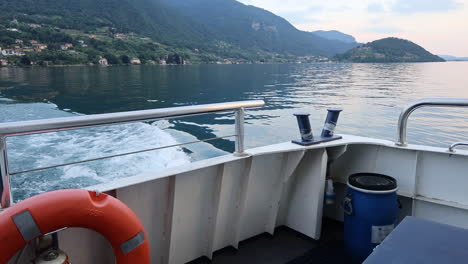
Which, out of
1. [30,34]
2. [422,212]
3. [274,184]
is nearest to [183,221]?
[274,184]

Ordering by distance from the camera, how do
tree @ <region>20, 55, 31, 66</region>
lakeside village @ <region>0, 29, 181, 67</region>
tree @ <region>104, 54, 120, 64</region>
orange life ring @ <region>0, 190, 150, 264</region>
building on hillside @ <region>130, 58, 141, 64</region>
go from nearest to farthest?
1. orange life ring @ <region>0, 190, 150, 264</region>
2. lakeside village @ <region>0, 29, 181, 67</region>
3. tree @ <region>20, 55, 31, 66</region>
4. tree @ <region>104, 54, 120, 64</region>
5. building on hillside @ <region>130, 58, 141, 64</region>

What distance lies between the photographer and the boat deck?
2.18 metres

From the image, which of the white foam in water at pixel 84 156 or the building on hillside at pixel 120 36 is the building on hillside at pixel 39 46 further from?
the white foam in water at pixel 84 156

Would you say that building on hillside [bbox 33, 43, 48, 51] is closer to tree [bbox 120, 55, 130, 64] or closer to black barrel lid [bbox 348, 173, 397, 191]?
tree [bbox 120, 55, 130, 64]

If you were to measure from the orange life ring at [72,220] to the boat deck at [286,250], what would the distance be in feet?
2.77

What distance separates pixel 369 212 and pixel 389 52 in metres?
90.2

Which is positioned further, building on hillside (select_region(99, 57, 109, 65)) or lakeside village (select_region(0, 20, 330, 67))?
building on hillside (select_region(99, 57, 109, 65))

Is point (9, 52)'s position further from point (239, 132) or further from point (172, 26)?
point (172, 26)

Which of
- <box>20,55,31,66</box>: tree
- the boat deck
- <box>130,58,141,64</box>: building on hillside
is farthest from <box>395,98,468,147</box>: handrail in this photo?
<box>130,58,141,64</box>: building on hillside

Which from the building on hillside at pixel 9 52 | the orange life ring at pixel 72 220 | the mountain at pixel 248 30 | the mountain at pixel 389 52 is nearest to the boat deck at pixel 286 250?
the orange life ring at pixel 72 220

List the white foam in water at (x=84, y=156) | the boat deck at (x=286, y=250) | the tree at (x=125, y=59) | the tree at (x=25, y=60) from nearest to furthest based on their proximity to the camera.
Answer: the boat deck at (x=286, y=250), the white foam in water at (x=84, y=156), the tree at (x=25, y=60), the tree at (x=125, y=59)

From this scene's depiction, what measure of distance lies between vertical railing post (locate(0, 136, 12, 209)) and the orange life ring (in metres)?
0.14

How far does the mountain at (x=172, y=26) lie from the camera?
62.8 meters

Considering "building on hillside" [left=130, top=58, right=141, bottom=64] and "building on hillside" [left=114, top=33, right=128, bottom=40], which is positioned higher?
"building on hillside" [left=114, top=33, right=128, bottom=40]
